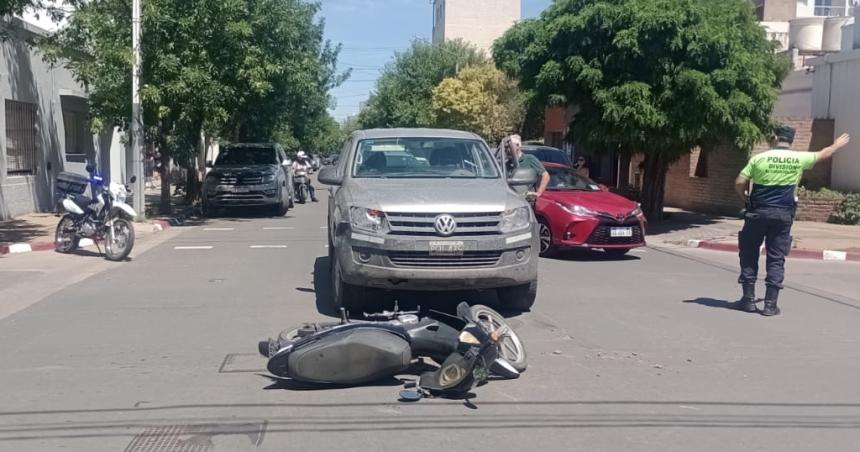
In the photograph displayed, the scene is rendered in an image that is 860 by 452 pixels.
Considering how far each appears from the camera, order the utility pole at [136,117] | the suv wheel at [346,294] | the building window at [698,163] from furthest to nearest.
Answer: the building window at [698,163] < the utility pole at [136,117] < the suv wheel at [346,294]

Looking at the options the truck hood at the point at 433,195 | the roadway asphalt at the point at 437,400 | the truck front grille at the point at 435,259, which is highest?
the truck hood at the point at 433,195

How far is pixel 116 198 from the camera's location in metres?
13.5

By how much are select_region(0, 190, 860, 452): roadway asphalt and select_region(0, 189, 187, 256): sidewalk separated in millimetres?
2786

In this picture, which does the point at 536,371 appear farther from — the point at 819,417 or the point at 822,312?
the point at 822,312

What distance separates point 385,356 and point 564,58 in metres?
13.2

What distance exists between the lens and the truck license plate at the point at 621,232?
44.8ft

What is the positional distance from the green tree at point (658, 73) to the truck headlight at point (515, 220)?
9136mm

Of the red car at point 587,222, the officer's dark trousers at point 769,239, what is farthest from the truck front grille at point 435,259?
the red car at point 587,222

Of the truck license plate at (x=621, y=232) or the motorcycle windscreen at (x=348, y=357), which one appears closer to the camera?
the motorcycle windscreen at (x=348, y=357)

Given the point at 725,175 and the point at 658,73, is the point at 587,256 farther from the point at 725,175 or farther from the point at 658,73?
the point at 725,175

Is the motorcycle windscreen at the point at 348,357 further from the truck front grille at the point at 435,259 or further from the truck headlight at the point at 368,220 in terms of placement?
the truck headlight at the point at 368,220

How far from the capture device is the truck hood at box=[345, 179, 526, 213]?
830cm

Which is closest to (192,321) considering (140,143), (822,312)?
(822,312)

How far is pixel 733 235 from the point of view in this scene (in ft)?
58.9
